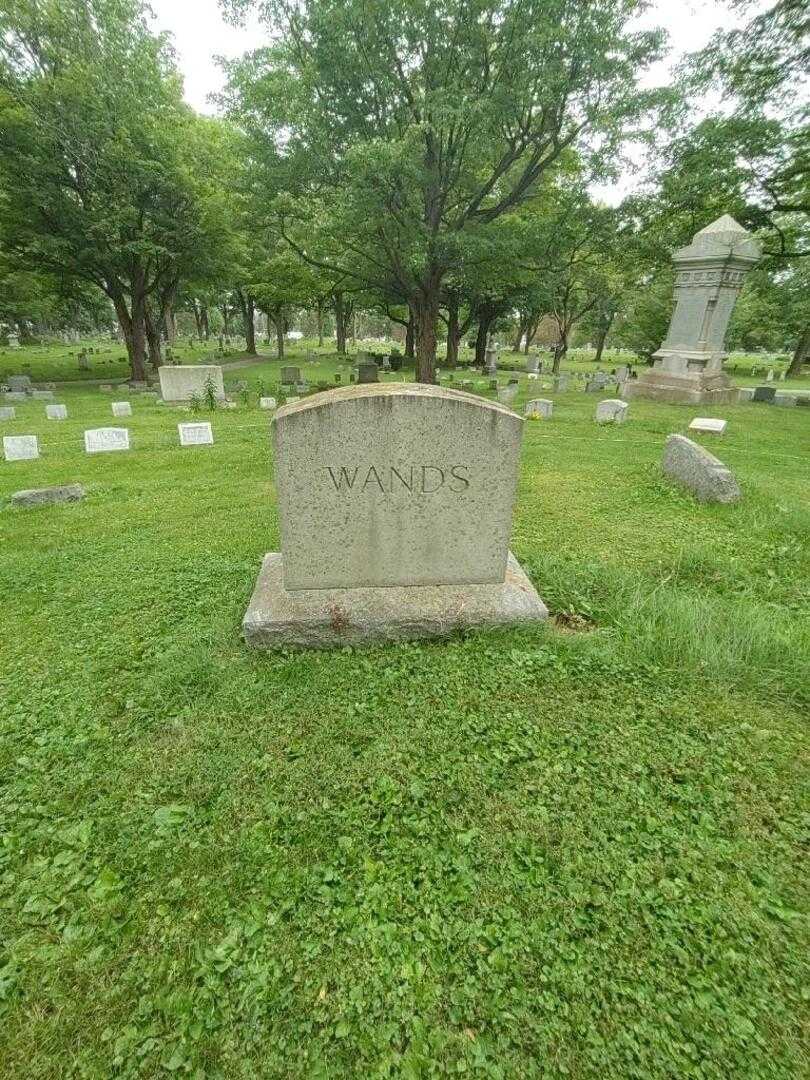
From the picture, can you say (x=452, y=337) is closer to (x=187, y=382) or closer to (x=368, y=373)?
(x=368, y=373)

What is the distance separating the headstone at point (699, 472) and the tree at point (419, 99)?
8602mm

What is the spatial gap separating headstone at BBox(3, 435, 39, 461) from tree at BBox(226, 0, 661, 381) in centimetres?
873

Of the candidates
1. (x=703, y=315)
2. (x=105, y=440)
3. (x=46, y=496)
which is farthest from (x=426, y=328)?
(x=46, y=496)

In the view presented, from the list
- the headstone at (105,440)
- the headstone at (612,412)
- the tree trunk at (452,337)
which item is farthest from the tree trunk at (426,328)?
the tree trunk at (452,337)

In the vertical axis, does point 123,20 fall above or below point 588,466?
above

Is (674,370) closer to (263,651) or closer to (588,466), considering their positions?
(588,466)

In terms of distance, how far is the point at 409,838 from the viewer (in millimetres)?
2184

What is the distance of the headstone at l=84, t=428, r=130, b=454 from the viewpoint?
9.04 metres

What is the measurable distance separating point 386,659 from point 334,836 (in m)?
1.25

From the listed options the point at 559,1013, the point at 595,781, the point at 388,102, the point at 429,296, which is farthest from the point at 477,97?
the point at 559,1013

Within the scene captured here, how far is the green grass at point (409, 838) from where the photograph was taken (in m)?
1.59

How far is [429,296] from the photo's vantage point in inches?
595

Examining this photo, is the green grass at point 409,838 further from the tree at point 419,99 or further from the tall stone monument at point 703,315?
the tall stone monument at point 703,315

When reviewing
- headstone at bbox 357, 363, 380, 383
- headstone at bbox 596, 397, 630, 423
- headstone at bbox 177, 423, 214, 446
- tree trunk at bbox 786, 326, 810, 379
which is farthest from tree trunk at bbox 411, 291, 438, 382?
tree trunk at bbox 786, 326, 810, 379
